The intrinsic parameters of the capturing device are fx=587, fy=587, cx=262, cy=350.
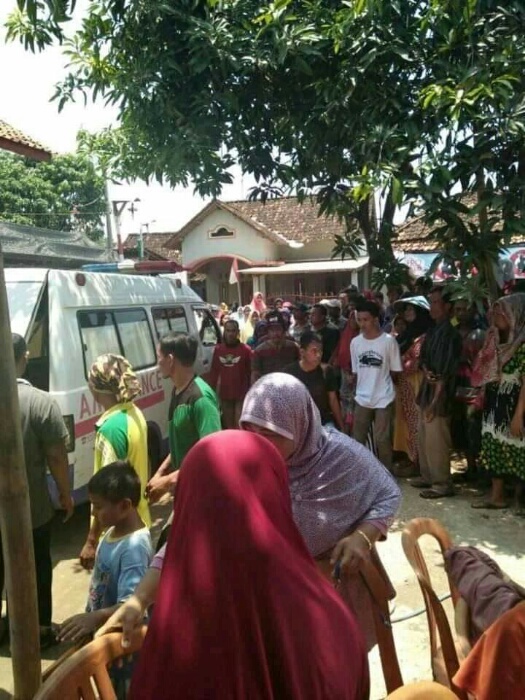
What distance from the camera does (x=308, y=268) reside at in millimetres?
24234

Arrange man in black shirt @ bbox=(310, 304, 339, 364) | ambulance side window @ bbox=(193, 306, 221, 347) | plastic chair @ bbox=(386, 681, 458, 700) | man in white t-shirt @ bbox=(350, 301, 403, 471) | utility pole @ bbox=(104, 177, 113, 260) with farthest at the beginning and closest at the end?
utility pole @ bbox=(104, 177, 113, 260) → ambulance side window @ bbox=(193, 306, 221, 347) → man in black shirt @ bbox=(310, 304, 339, 364) → man in white t-shirt @ bbox=(350, 301, 403, 471) → plastic chair @ bbox=(386, 681, 458, 700)

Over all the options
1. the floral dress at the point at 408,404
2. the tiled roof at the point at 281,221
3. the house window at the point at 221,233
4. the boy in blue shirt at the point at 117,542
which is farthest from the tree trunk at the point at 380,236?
the house window at the point at 221,233

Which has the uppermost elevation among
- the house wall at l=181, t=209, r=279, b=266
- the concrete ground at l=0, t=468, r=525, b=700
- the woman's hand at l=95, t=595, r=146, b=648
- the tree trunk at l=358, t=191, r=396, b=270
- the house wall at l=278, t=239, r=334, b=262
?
the house wall at l=181, t=209, r=279, b=266

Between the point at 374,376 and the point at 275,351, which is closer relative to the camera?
the point at 374,376

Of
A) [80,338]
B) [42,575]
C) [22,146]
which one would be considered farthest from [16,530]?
[22,146]

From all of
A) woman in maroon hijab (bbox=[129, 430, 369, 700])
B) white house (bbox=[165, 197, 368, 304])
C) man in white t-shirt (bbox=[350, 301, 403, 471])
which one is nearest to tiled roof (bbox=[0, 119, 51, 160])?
man in white t-shirt (bbox=[350, 301, 403, 471])

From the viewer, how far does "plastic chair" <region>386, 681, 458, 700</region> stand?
1.32 meters

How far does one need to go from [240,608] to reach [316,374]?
13.4 ft

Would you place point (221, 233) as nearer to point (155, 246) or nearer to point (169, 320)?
point (155, 246)

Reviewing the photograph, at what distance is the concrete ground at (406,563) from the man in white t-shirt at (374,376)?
23.8 inches

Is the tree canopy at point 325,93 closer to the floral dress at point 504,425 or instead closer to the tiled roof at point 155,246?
the floral dress at point 504,425

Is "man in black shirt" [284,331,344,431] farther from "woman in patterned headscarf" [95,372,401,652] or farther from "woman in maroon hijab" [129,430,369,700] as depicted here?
"woman in maroon hijab" [129,430,369,700]

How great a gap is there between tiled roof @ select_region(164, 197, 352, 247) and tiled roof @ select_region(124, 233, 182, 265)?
2.47 metres

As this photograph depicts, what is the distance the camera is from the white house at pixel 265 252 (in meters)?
25.2
